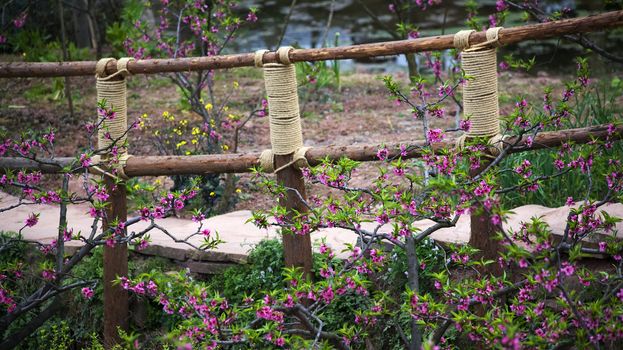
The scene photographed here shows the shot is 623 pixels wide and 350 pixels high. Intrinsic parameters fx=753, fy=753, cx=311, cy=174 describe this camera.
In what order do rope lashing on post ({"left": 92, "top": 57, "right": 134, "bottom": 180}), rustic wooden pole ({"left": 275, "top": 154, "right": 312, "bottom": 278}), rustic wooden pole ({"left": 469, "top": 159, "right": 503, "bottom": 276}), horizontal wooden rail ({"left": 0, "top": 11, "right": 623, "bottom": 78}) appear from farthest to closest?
1. rope lashing on post ({"left": 92, "top": 57, "right": 134, "bottom": 180})
2. rustic wooden pole ({"left": 275, "top": 154, "right": 312, "bottom": 278})
3. rustic wooden pole ({"left": 469, "top": 159, "right": 503, "bottom": 276})
4. horizontal wooden rail ({"left": 0, "top": 11, "right": 623, "bottom": 78})

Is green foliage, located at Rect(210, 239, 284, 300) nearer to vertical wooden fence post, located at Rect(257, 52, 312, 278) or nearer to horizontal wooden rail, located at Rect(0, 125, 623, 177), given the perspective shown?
vertical wooden fence post, located at Rect(257, 52, 312, 278)

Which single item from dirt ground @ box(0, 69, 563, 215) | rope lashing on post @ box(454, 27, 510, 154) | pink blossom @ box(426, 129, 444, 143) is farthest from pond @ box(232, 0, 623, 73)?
pink blossom @ box(426, 129, 444, 143)

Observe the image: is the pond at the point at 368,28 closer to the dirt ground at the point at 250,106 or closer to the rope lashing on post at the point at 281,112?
the dirt ground at the point at 250,106

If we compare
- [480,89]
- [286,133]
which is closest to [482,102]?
[480,89]

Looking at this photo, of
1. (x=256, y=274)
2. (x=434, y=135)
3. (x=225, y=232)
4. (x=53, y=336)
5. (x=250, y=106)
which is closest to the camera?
(x=434, y=135)

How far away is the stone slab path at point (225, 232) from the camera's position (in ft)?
11.1

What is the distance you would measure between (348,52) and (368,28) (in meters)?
8.03

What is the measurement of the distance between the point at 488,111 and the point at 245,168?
3.55 ft

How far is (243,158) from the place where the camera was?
3.35 m

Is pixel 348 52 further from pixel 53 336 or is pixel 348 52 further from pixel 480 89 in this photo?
pixel 53 336

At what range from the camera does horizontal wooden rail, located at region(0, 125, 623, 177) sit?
2.88 m

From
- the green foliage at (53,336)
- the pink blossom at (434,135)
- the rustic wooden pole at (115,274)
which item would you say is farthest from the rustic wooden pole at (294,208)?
the green foliage at (53,336)

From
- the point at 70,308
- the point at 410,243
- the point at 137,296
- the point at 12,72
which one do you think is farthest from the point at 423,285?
the point at 12,72

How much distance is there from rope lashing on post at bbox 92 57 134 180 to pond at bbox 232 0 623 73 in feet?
18.1
